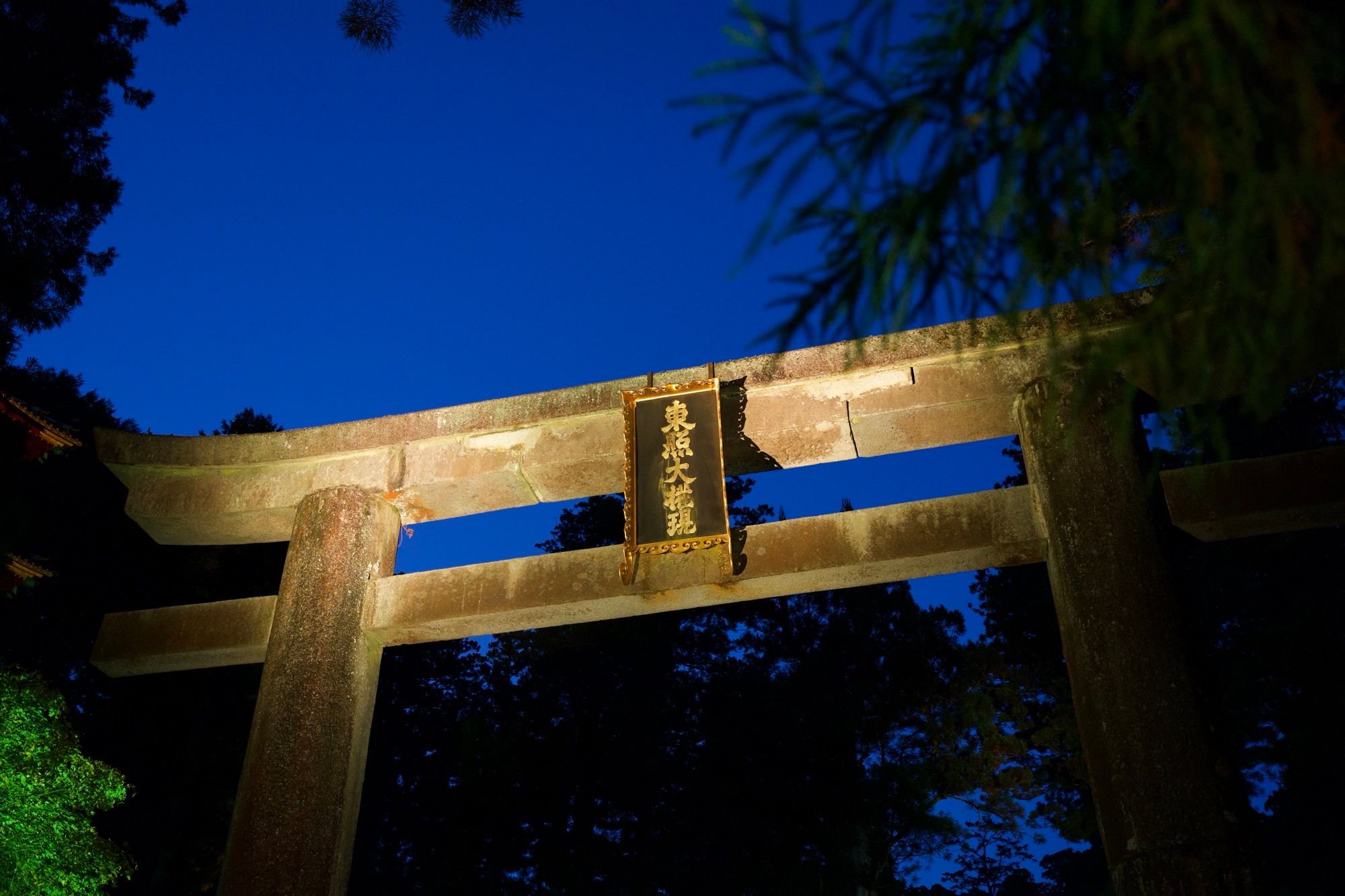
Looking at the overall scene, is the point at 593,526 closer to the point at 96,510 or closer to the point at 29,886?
the point at 96,510

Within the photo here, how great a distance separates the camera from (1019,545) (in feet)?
17.5

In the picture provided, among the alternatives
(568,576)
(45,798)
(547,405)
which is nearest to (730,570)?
(568,576)

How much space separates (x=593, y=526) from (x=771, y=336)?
19.9 metres

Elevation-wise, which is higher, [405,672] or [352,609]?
[405,672]

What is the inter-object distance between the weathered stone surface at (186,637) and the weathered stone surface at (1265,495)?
5.81 meters

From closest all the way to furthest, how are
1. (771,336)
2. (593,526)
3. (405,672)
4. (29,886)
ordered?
(771,336), (29,886), (405,672), (593,526)

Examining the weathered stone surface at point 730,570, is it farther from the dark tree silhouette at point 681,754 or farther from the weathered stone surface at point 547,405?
the dark tree silhouette at point 681,754

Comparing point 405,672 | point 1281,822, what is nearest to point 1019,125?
point 405,672

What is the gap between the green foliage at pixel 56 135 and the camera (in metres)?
11.9

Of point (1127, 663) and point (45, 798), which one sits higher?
point (45, 798)

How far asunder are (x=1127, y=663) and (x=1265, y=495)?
149 cm

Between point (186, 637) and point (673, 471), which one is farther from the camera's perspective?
point (186, 637)

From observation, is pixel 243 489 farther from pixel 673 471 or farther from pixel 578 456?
pixel 673 471

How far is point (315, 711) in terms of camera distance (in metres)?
5.72
